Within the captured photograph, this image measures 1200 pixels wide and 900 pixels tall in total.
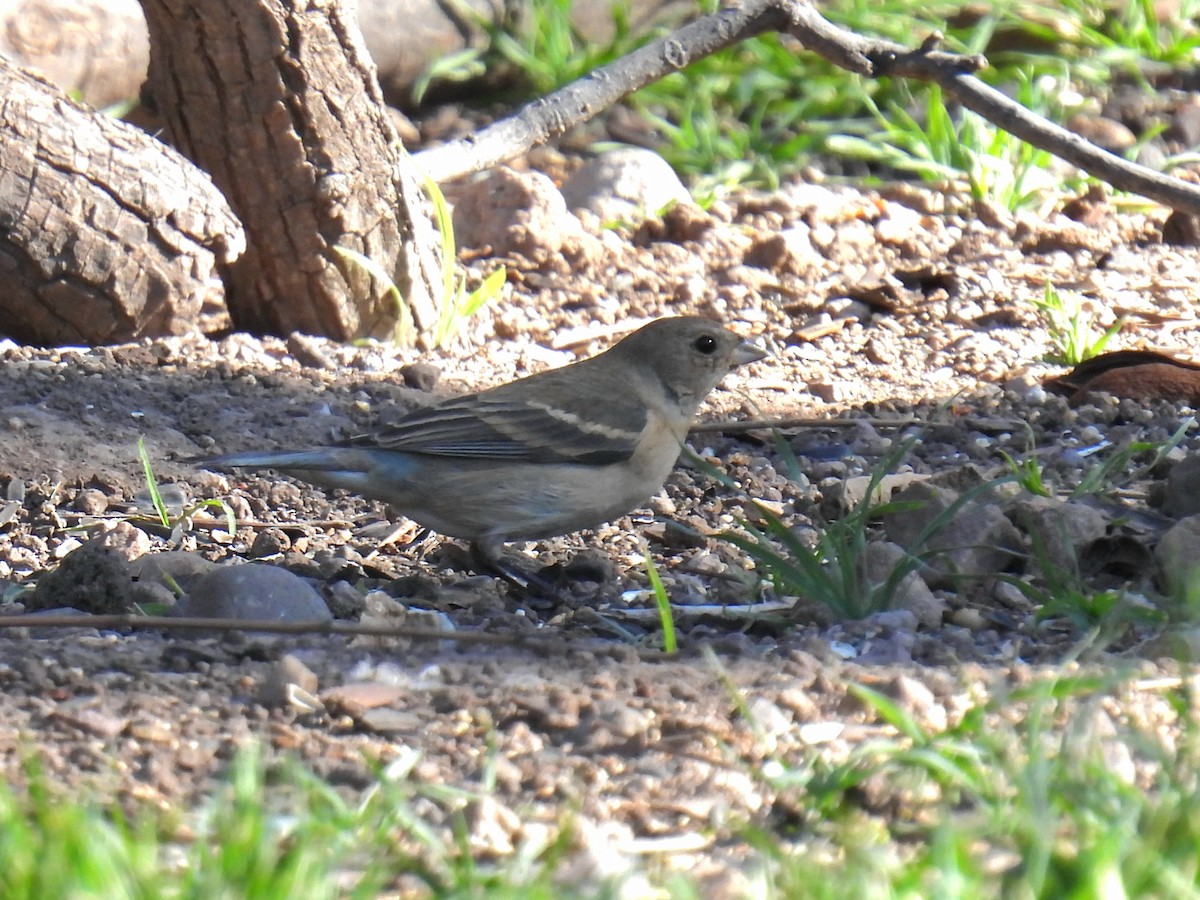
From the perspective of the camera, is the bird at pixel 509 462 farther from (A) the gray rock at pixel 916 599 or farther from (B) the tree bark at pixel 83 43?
(B) the tree bark at pixel 83 43

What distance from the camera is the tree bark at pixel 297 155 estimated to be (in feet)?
18.0

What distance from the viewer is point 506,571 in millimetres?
4434

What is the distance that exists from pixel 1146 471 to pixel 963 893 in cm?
285

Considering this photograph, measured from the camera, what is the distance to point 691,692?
290cm

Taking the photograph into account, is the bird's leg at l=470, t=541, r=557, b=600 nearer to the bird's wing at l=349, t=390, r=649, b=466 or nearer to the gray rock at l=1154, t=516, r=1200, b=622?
the bird's wing at l=349, t=390, r=649, b=466

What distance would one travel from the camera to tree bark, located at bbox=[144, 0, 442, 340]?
5.47m

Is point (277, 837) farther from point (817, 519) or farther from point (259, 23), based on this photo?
point (259, 23)

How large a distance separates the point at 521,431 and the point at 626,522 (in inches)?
19.3

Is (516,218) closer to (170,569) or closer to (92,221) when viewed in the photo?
(92,221)

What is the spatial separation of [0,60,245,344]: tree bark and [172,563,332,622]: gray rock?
7.02 ft

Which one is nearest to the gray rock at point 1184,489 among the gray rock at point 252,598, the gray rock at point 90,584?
the gray rock at point 252,598

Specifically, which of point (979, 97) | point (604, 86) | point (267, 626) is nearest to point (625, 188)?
point (604, 86)

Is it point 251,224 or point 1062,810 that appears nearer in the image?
point 1062,810

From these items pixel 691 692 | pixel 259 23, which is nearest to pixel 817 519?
pixel 691 692
